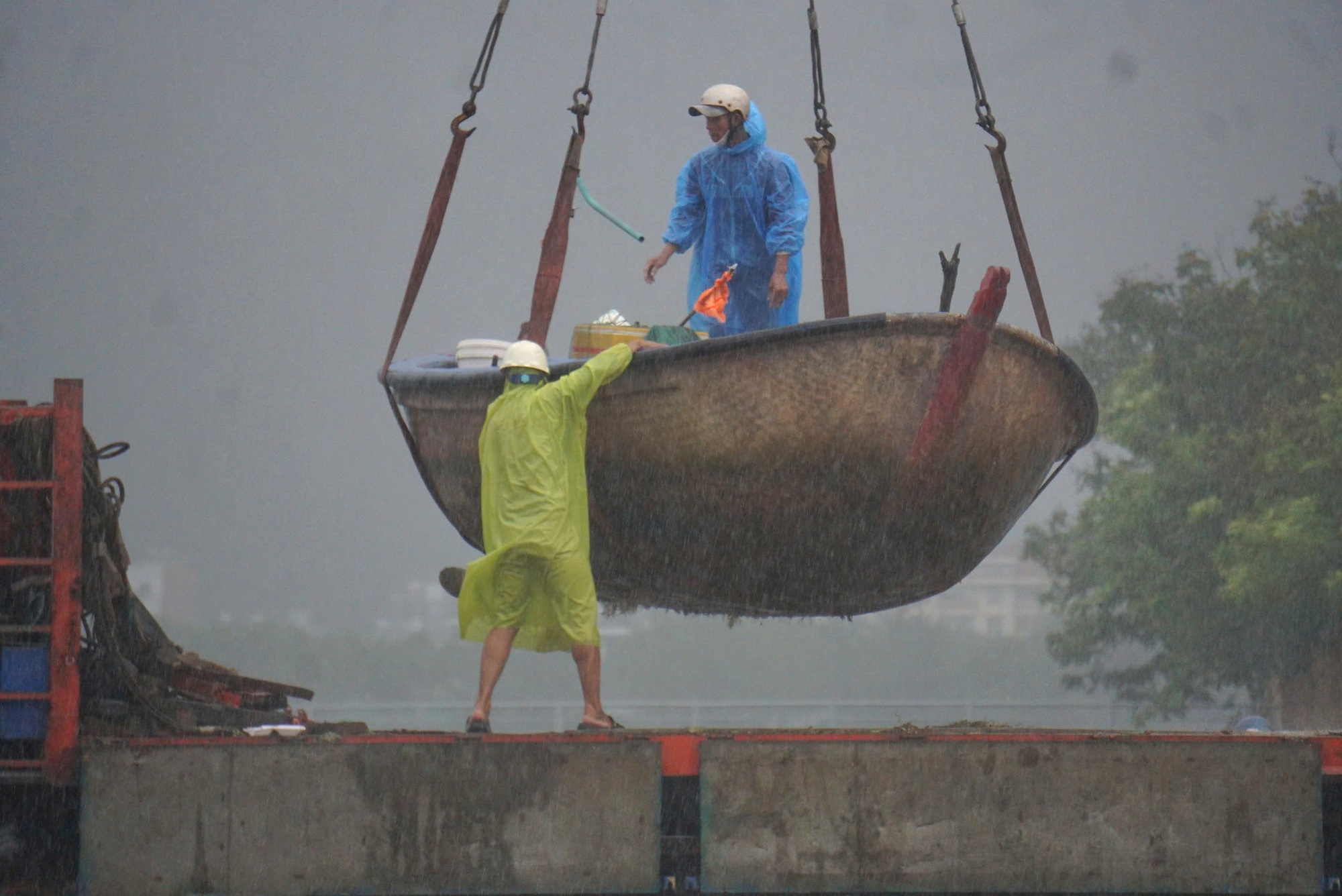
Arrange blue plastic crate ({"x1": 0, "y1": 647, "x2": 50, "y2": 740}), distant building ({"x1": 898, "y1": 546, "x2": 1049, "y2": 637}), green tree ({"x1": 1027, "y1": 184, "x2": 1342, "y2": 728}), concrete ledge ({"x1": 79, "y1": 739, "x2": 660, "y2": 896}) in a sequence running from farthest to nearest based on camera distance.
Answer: distant building ({"x1": 898, "y1": 546, "x2": 1049, "y2": 637}), green tree ({"x1": 1027, "y1": 184, "x2": 1342, "y2": 728}), blue plastic crate ({"x1": 0, "y1": 647, "x2": 50, "y2": 740}), concrete ledge ({"x1": 79, "y1": 739, "x2": 660, "y2": 896})

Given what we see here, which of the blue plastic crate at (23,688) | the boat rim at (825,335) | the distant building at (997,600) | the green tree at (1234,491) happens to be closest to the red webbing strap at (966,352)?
the boat rim at (825,335)

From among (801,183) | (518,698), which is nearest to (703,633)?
(518,698)

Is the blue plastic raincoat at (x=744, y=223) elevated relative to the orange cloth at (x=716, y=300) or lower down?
elevated

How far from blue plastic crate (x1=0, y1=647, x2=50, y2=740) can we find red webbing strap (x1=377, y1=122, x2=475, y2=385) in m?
1.87

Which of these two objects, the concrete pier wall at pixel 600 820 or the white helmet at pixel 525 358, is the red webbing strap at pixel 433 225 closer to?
the white helmet at pixel 525 358

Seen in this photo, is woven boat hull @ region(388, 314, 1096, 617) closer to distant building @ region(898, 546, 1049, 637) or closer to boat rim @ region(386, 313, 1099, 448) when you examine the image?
boat rim @ region(386, 313, 1099, 448)

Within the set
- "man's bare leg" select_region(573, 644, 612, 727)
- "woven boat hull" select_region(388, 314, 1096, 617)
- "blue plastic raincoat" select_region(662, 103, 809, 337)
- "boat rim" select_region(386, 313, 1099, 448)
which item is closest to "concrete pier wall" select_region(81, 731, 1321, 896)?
"man's bare leg" select_region(573, 644, 612, 727)

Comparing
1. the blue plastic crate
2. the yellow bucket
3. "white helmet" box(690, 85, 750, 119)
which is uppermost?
"white helmet" box(690, 85, 750, 119)

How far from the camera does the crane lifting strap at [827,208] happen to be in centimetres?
586

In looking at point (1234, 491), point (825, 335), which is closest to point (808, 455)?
point (825, 335)

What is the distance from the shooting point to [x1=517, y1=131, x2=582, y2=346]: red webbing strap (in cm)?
593

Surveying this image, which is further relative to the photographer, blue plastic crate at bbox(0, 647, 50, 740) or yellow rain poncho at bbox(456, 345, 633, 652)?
yellow rain poncho at bbox(456, 345, 633, 652)

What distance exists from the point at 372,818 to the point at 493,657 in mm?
920

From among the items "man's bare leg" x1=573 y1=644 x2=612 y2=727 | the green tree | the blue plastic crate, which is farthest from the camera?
the green tree
